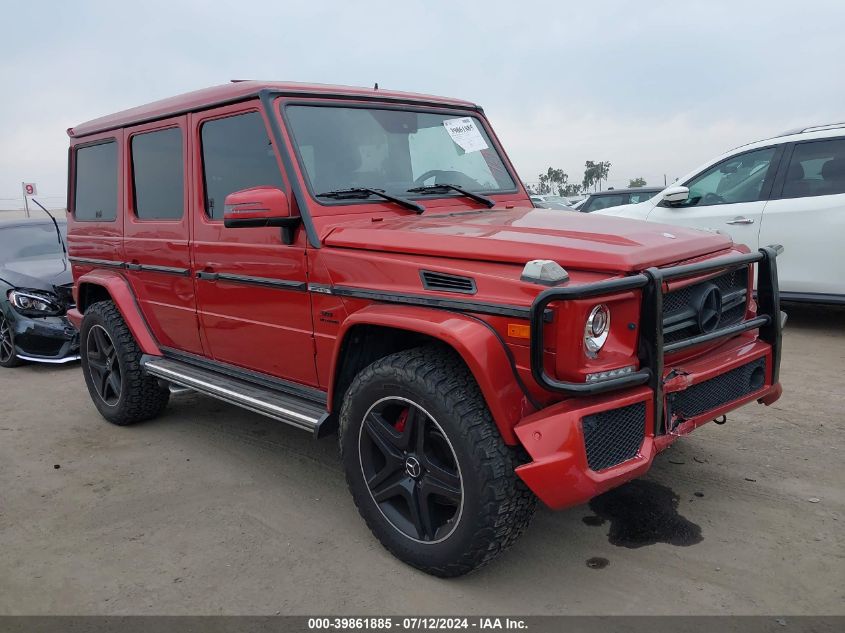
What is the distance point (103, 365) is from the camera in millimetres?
4949

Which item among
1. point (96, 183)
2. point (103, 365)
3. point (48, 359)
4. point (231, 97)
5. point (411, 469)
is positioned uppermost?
point (231, 97)

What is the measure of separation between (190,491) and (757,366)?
114 inches

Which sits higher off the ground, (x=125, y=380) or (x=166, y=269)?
(x=166, y=269)

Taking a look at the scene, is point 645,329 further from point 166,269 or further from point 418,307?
point 166,269

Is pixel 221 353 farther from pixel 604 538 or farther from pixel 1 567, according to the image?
pixel 604 538

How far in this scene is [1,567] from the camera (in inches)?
121

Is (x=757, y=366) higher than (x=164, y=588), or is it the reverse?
(x=757, y=366)

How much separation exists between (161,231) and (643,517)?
3.13 m

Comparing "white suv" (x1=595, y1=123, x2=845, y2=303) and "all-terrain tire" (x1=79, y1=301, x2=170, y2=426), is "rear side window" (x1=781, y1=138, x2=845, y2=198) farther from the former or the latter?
"all-terrain tire" (x1=79, y1=301, x2=170, y2=426)

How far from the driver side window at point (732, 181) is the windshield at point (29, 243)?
21.9 feet

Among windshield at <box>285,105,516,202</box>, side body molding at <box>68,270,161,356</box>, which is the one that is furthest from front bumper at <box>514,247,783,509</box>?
side body molding at <box>68,270,161,356</box>

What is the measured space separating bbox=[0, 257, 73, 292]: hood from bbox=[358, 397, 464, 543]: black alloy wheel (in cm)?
503

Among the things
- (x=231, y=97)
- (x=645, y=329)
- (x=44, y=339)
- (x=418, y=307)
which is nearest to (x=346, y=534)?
(x=418, y=307)

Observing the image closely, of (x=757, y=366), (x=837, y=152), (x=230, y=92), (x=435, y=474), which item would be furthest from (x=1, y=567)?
(x=837, y=152)
